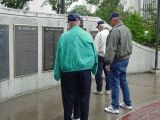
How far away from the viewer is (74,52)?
18.8ft

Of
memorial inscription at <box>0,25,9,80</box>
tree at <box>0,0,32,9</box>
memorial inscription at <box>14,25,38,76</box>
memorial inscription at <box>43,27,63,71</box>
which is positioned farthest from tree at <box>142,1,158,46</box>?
memorial inscription at <box>0,25,9,80</box>

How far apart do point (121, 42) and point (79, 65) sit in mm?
A: 1491

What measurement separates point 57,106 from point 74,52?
2.16 m

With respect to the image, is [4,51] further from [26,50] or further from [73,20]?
[73,20]

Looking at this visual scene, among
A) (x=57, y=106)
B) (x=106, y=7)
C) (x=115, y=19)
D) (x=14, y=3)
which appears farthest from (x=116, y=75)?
(x=106, y=7)

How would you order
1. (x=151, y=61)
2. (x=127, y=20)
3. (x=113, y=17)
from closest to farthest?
(x=113, y=17) < (x=151, y=61) < (x=127, y=20)

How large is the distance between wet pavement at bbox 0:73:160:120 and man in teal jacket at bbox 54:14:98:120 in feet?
3.21

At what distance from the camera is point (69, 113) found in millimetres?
5930

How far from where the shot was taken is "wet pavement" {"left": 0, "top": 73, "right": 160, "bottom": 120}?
690 cm

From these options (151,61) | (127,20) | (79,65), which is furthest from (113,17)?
(127,20)

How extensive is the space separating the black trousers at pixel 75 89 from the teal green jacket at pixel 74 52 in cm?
9

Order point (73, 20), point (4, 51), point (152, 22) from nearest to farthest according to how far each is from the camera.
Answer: point (73, 20)
point (4, 51)
point (152, 22)

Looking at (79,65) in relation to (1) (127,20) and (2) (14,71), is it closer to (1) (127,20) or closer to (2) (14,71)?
(2) (14,71)

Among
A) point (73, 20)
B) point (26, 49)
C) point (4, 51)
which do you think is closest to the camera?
point (73, 20)
